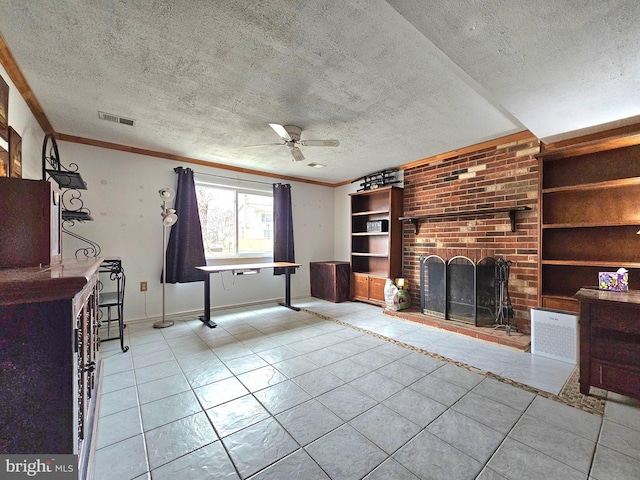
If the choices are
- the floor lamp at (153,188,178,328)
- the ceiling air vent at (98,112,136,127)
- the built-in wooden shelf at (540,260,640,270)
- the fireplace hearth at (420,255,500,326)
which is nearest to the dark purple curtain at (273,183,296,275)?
the floor lamp at (153,188,178,328)

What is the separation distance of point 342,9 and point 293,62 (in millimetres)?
538

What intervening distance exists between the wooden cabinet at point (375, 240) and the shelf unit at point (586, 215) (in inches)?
76.2

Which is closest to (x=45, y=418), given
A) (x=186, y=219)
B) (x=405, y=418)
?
(x=405, y=418)

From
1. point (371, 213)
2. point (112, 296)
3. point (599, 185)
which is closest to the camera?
point (599, 185)

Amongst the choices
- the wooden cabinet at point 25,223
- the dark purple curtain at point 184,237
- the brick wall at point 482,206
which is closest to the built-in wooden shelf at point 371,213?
the brick wall at point 482,206

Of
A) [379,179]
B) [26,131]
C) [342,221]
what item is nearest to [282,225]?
[342,221]

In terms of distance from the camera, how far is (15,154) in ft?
6.54

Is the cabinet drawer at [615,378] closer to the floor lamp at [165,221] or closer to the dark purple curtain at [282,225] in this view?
the dark purple curtain at [282,225]

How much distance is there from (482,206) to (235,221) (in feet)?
12.3

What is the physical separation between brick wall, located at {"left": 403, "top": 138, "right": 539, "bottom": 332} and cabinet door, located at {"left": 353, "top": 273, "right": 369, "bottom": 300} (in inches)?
29.5

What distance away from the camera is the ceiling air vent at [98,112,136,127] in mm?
2748

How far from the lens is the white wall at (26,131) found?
6.78 ft

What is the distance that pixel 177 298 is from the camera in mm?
4117

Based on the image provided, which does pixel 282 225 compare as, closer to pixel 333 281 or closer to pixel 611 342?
pixel 333 281
